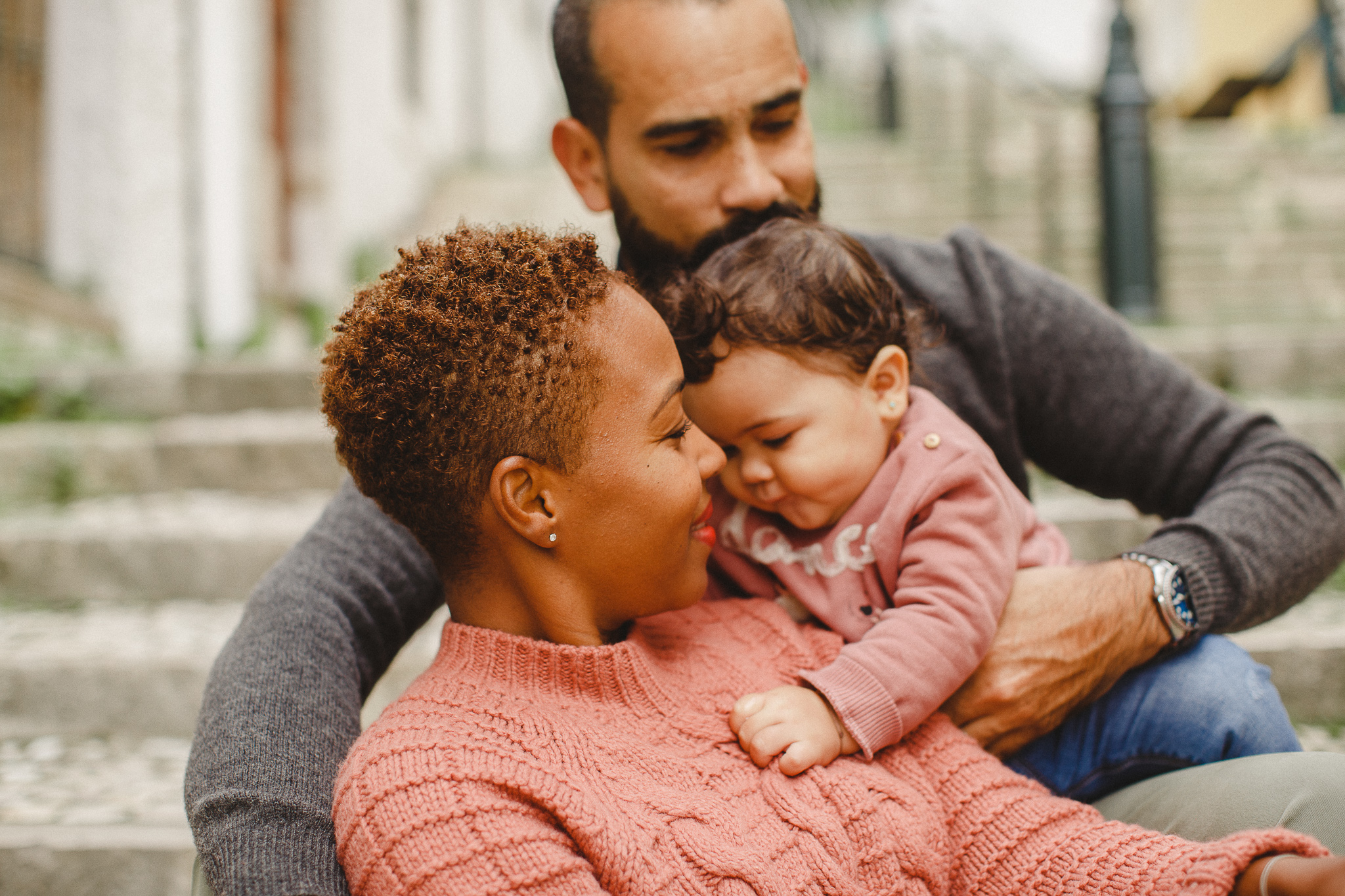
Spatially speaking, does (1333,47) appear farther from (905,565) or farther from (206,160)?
(905,565)

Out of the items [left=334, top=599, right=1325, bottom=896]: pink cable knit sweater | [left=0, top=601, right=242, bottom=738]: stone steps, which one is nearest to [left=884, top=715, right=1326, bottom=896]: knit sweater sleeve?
[left=334, top=599, right=1325, bottom=896]: pink cable knit sweater

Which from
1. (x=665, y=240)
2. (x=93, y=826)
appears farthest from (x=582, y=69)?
(x=93, y=826)

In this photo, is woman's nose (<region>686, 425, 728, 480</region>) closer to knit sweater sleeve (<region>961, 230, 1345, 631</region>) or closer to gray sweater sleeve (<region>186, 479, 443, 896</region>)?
gray sweater sleeve (<region>186, 479, 443, 896</region>)

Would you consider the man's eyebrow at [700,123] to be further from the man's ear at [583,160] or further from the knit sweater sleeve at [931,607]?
the knit sweater sleeve at [931,607]

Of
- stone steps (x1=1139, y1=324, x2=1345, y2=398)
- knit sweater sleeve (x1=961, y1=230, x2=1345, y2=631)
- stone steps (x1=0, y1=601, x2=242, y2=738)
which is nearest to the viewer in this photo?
knit sweater sleeve (x1=961, y1=230, x2=1345, y2=631)

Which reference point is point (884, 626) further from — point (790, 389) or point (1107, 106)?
point (1107, 106)

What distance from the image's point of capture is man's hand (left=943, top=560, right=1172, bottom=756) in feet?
4.83

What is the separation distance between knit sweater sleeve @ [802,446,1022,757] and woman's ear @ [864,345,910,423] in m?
0.15

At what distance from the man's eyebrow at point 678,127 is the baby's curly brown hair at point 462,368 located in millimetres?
758

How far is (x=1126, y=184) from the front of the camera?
549 cm

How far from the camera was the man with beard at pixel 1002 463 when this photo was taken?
1.29m

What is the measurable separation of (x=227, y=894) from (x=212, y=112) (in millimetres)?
5435

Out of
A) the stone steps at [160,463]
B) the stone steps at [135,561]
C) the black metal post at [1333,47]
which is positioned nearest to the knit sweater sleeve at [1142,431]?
the stone steps at [135,561]

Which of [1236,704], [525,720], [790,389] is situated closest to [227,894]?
[525,720]
